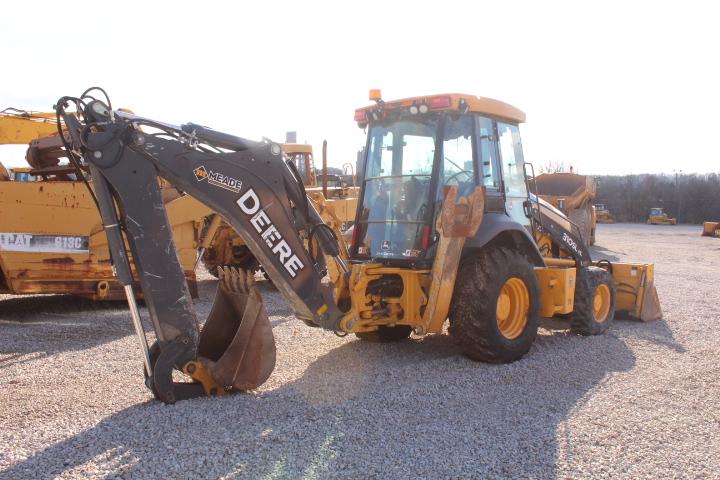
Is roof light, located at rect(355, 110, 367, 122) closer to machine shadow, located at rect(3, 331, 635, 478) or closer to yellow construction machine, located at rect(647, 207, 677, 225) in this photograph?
machine shadow, located at rect(3, 331, 635, 478)

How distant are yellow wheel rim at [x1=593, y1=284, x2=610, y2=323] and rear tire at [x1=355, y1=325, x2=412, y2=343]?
2370 mm

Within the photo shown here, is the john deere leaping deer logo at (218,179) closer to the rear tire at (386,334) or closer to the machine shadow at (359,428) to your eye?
the machine shadow at (359,428)

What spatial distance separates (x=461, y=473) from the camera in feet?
11.9

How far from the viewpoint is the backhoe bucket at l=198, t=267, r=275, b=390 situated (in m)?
4.71

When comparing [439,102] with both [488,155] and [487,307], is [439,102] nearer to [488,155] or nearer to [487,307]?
[488,155]

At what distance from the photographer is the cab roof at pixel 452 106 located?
19.0 feet

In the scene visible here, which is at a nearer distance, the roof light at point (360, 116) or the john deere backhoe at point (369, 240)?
the john deere backhoe at point (369, 240)

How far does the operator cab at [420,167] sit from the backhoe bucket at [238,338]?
1442 millimetres

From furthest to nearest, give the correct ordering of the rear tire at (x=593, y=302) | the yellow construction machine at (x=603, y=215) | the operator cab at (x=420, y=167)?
1. the yellow construction machine at (x=603, y=215)
2. the rear tire at (x=593, y=302)
3. the operator cab at (x=420, y=167)

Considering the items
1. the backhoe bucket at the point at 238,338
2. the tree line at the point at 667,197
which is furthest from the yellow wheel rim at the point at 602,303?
the tree line at the point at 667,197

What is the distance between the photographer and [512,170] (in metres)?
6.68

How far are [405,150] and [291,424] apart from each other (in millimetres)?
2900

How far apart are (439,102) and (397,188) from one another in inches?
33.8

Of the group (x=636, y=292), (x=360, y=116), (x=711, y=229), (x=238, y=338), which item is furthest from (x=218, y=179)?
(x=711, y=229)
